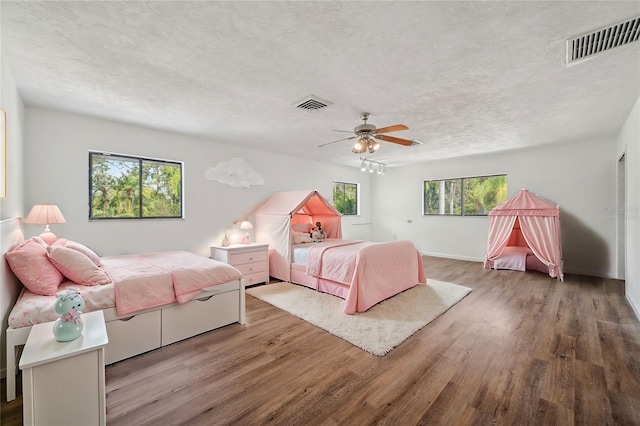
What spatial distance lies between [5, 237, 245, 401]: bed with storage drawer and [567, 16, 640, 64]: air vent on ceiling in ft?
12.0

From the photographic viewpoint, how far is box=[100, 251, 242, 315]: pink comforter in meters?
2.40

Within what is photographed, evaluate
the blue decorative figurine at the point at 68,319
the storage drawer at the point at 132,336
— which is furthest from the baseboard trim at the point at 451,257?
the blue decorative figurine at the point at 68,319

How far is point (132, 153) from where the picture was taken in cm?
400

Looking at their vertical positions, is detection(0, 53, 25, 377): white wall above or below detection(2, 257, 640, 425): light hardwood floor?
above

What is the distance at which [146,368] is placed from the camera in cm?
225

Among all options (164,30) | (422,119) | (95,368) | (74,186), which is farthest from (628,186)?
(74,186)

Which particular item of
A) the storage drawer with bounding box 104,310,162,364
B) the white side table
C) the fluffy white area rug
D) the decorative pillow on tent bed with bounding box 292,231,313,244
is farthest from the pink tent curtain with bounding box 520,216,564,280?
the white side table

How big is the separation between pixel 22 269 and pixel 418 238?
7417 millimetres

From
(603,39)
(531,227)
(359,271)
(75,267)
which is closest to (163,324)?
(75,267)

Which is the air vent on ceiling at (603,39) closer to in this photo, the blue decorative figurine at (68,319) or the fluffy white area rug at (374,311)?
the fluffy white area rug at (374,311)

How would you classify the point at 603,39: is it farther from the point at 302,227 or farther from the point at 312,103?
the point at 302,227

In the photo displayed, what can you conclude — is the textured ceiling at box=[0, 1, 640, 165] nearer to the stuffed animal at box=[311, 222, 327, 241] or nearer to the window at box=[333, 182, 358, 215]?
the stuffed animal at box=[311, 222, 327, 241]

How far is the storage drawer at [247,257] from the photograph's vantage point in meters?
4.36

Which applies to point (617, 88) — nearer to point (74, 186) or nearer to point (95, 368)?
point (95, 368)
